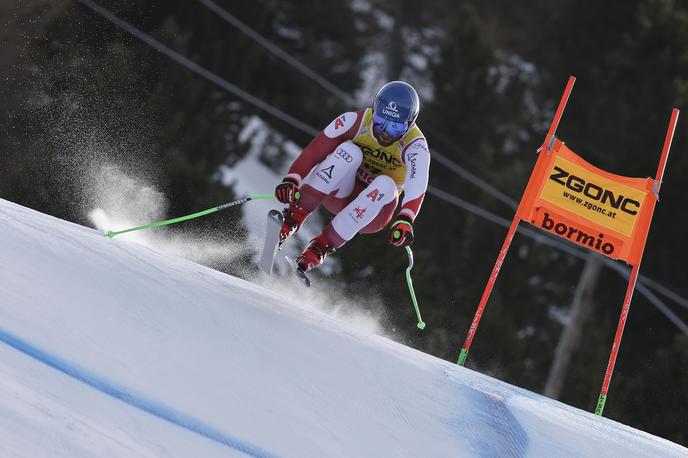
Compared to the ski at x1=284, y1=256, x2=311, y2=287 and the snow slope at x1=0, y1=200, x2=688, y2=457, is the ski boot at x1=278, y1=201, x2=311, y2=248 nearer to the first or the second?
the ski at x1=284, y1=256, x2=311, y2=287

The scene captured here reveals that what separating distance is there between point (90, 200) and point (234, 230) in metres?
2.00

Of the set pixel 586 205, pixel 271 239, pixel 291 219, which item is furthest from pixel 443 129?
pixel 271 239

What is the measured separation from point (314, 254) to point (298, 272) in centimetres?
16

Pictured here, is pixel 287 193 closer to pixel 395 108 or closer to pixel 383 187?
pixel 383 187

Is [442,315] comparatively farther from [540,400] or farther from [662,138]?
[540,400]

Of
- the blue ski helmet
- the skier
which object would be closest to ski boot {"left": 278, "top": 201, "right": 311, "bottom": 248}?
the skier

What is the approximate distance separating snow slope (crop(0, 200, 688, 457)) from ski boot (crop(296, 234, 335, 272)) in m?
0.60

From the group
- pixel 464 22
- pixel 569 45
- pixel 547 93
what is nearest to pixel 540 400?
pixel 464 22

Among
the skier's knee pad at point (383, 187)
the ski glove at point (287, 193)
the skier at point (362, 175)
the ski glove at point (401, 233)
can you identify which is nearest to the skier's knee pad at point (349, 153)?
the skier at point (362, 175)

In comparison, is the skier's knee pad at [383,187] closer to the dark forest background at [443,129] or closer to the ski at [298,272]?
the ski at [298,272]

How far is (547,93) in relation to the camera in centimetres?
2189

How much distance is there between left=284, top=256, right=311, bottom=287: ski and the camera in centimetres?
580

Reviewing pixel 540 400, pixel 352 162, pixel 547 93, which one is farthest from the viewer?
pixel 547 93

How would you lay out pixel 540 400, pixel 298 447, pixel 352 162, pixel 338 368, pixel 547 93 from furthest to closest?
pixel 547 93 → pixel 352 162 → pixel 540 400 → pixel 338 368 → pixel 298 447
